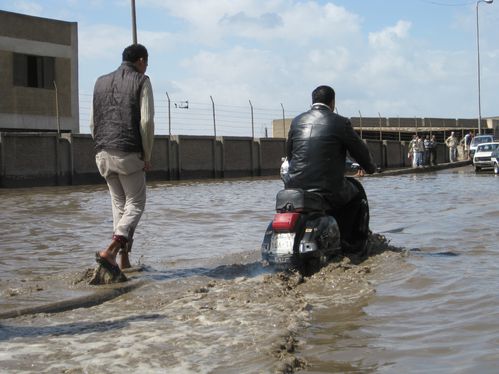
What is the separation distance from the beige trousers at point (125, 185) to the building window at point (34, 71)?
27536 mm

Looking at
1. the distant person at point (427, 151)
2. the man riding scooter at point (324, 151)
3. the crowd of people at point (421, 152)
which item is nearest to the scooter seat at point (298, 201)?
the man riding scooter at point (324, 151)

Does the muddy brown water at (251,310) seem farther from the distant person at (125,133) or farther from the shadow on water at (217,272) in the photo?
the distant person at (125,133)

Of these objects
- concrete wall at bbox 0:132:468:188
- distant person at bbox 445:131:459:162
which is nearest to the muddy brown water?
concrete wall at bbox 0:132:468:188

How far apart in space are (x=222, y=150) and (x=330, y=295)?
2772cm

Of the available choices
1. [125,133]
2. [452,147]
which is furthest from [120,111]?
[452,147]

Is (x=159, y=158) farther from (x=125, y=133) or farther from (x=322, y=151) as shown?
(x=125, y=133)

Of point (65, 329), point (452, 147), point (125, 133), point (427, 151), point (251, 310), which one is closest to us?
point (65, 329)

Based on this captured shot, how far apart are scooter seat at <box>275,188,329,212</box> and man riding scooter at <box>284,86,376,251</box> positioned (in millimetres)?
211

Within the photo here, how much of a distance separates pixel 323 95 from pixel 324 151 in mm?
512

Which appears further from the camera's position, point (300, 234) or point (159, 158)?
point (159, 158)

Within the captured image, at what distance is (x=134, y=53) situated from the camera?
604cm

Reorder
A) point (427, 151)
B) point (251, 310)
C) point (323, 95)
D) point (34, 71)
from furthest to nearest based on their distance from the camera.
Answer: point (427, 151) < point (34, 71) < point (323, 95) < point (251, 310)

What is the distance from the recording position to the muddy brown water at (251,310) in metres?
3.72

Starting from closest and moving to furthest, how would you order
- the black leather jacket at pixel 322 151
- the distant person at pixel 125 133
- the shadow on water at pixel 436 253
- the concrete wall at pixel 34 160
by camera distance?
the distant person at pixel 125 133 < the black leather jacket at pixel 322 151 < the shadow on water at pixel 436 253 < the concrete wall at pixel 34 160
